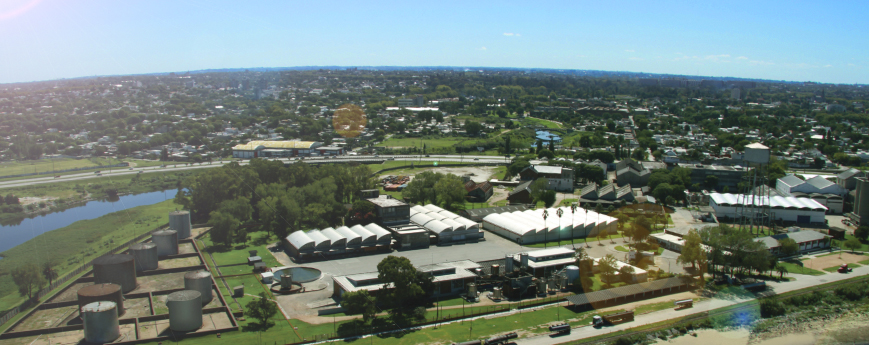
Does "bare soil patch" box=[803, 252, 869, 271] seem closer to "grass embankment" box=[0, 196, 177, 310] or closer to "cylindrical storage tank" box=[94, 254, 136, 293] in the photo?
"cylindrical storage tank" box=[94, 254, 136, 293]

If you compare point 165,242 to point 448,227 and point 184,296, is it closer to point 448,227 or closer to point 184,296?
point 184,296

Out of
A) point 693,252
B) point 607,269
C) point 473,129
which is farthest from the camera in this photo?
point 473,129

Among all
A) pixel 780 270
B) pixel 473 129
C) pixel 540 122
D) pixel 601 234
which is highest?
pixel 540 122

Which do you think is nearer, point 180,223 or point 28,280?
point 28,280

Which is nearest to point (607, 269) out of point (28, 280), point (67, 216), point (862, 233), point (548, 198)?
point (548, 198)

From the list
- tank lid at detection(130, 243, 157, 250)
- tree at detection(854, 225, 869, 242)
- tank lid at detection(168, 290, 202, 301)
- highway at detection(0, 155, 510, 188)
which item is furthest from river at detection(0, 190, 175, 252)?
tree at detection(854, 225, 869, 242)

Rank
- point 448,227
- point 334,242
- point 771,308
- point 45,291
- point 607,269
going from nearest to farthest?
point 771,308 → point 45,291 → point 607,269 → point 334,242 → point 448,227

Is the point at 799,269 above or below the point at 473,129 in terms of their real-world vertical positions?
below
